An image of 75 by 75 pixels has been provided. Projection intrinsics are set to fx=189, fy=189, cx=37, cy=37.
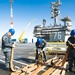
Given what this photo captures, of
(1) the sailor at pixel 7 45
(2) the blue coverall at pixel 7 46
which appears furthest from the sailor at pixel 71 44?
(2) the blue coverall at pixel 7 46

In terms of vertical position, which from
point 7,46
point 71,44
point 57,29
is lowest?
point 7,46

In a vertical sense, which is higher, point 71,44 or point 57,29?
point 57,29

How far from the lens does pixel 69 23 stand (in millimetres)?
91188

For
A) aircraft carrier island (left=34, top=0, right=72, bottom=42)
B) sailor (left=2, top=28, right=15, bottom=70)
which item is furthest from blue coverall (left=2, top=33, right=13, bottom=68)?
aircraft carrier island (left=34, top=0, right=72, bottom=42)

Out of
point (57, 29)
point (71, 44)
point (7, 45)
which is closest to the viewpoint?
point (71, 44)

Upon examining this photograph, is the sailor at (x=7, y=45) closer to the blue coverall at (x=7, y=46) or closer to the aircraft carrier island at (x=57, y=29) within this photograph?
the blue coverall at (x=7, y=46)

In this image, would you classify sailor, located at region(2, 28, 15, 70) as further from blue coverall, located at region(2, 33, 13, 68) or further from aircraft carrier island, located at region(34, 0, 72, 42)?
aircraft carrier island, located at region(34, 0, 72, 42)

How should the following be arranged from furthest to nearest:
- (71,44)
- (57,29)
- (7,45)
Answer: (57,29) → (7,45) → (71,44)

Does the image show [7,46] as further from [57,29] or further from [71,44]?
[57,29]

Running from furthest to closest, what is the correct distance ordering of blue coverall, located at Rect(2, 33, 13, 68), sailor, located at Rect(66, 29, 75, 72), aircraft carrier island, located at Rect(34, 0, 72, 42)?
aircraft carrier island, located at Rect(34, 0, 72, 42), blue coverall, located at Rect(2, 33, 13, 68), sailor, located at Rect(66, 29, 75, 72)

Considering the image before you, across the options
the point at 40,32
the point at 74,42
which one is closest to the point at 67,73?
the point at 74,42

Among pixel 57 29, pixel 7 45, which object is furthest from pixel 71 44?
pixel 57 29

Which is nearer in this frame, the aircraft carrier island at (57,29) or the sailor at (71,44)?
the sailor at (71,44)

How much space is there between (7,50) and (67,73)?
3170 mm
